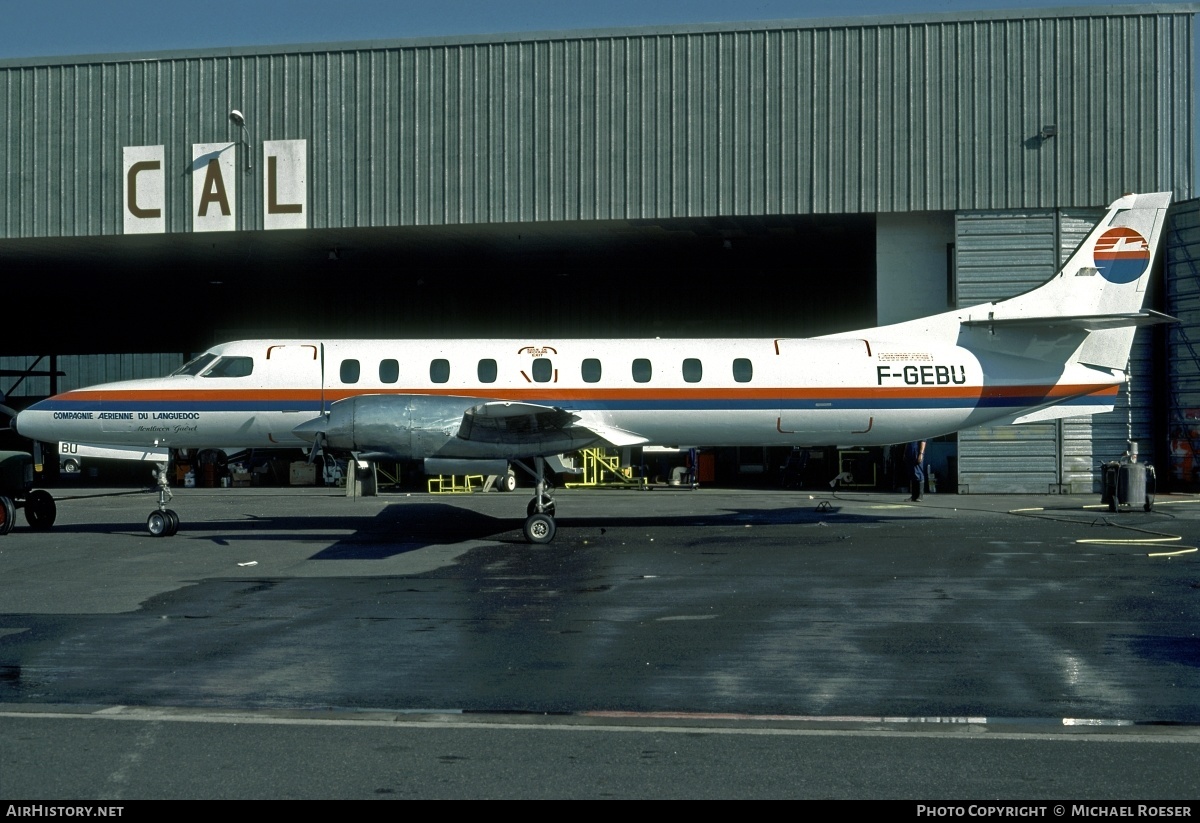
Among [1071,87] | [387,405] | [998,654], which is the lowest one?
[998,654]

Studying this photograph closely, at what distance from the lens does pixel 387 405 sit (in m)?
17.5

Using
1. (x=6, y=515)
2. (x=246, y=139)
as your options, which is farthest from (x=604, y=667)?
(x=246, y=139)

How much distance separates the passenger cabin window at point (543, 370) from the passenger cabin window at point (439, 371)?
156 cm

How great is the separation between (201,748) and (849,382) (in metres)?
15.5

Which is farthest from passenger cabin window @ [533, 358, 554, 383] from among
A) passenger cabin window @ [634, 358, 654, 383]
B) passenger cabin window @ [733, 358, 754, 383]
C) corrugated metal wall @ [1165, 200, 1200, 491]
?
corrugated metal wall @ [1165, 200, 1200, 491]

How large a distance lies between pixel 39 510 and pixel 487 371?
8.93m

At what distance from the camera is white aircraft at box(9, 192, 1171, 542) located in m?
20.5

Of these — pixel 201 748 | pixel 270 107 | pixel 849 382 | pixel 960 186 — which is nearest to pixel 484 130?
pixel 270 107

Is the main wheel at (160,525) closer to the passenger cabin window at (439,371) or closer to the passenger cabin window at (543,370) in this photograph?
the passenger cabin window at (439,371)

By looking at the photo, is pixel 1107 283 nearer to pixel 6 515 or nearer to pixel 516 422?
pixel 516 422

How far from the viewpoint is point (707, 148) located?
30266 millimetres

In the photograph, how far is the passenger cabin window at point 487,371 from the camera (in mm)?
A: 20531
